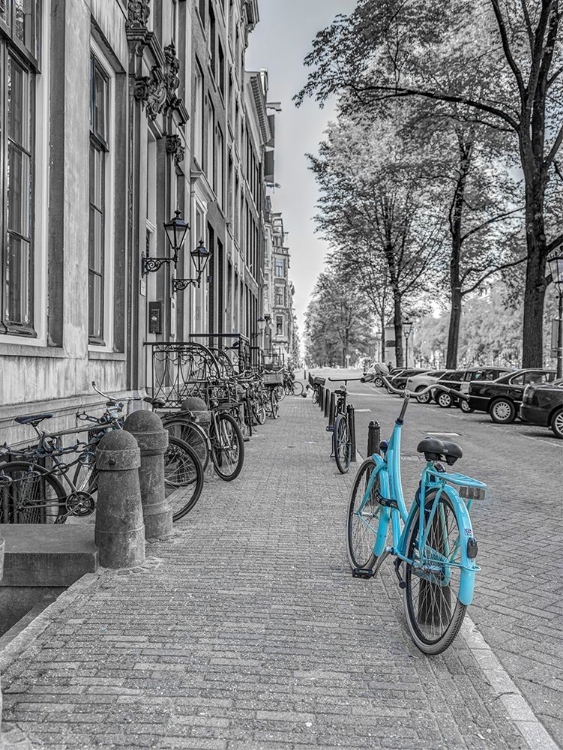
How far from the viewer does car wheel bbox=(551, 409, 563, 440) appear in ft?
51.6

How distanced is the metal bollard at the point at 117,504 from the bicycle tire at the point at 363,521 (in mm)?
1595

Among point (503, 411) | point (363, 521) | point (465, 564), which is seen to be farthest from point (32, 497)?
point (503, 411)

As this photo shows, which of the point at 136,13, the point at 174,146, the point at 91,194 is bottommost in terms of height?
the point at 91,194

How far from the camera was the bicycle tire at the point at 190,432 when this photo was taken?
776cm

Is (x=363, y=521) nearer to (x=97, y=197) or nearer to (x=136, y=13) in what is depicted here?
(x=97, y=197)

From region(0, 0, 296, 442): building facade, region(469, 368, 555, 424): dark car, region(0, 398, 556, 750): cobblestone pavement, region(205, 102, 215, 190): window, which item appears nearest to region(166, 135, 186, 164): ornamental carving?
region(0, 0, 296, 442): building facade

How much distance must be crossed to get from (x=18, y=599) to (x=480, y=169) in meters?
30.5

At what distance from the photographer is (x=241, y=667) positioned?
11.1 feet

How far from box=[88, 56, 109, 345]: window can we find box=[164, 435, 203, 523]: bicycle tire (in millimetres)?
2586

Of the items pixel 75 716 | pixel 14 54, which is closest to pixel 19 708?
pixel 75 716

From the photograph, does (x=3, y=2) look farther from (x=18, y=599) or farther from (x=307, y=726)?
(x=307, y=726)

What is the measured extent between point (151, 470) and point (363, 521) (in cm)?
198

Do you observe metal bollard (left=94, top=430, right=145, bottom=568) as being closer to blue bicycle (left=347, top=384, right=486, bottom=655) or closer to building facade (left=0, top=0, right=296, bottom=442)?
building facade (left=0, top=0, right=296, bottom=442)

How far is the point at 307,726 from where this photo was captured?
286 centimetres
